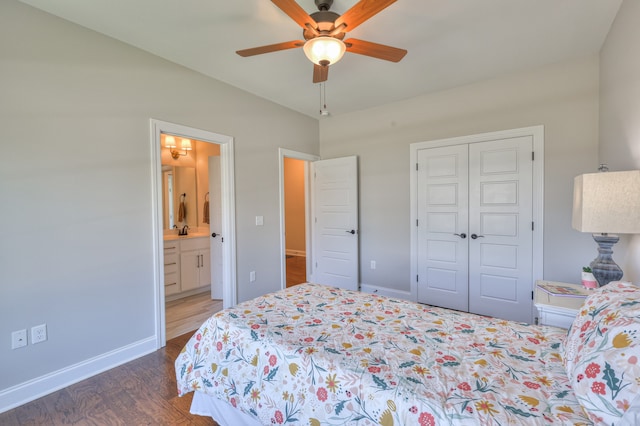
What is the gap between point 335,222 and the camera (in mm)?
4277

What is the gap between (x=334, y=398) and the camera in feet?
3.70

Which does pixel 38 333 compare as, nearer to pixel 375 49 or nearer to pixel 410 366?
pixel 410 366

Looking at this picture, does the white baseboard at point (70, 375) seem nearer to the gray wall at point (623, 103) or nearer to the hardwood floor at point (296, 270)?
the hardwood floor at point (296, 270)

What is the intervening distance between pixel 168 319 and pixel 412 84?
3.85 meters

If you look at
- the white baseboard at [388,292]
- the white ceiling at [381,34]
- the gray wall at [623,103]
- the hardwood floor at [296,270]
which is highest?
the white ceiling at [381,34]

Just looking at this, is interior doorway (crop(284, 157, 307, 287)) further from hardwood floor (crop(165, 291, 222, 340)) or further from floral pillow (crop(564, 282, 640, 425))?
floral pillow (crop(564, 282, 640, 425))

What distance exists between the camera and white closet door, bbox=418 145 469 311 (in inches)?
133

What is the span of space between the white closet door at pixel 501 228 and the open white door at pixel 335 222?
1495 mm

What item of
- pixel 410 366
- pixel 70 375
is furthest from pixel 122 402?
pixel 410 366

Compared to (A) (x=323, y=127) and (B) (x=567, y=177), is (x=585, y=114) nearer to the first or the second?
(B) (x=567, y=177)

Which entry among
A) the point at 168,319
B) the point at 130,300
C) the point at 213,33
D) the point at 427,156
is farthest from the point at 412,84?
the point at 168,319

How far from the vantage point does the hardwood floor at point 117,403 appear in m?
1.77

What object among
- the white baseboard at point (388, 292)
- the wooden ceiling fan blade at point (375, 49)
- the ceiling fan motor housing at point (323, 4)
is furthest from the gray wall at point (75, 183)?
the white baseboard at point (388, 292)

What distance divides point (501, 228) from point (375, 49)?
2406mm
